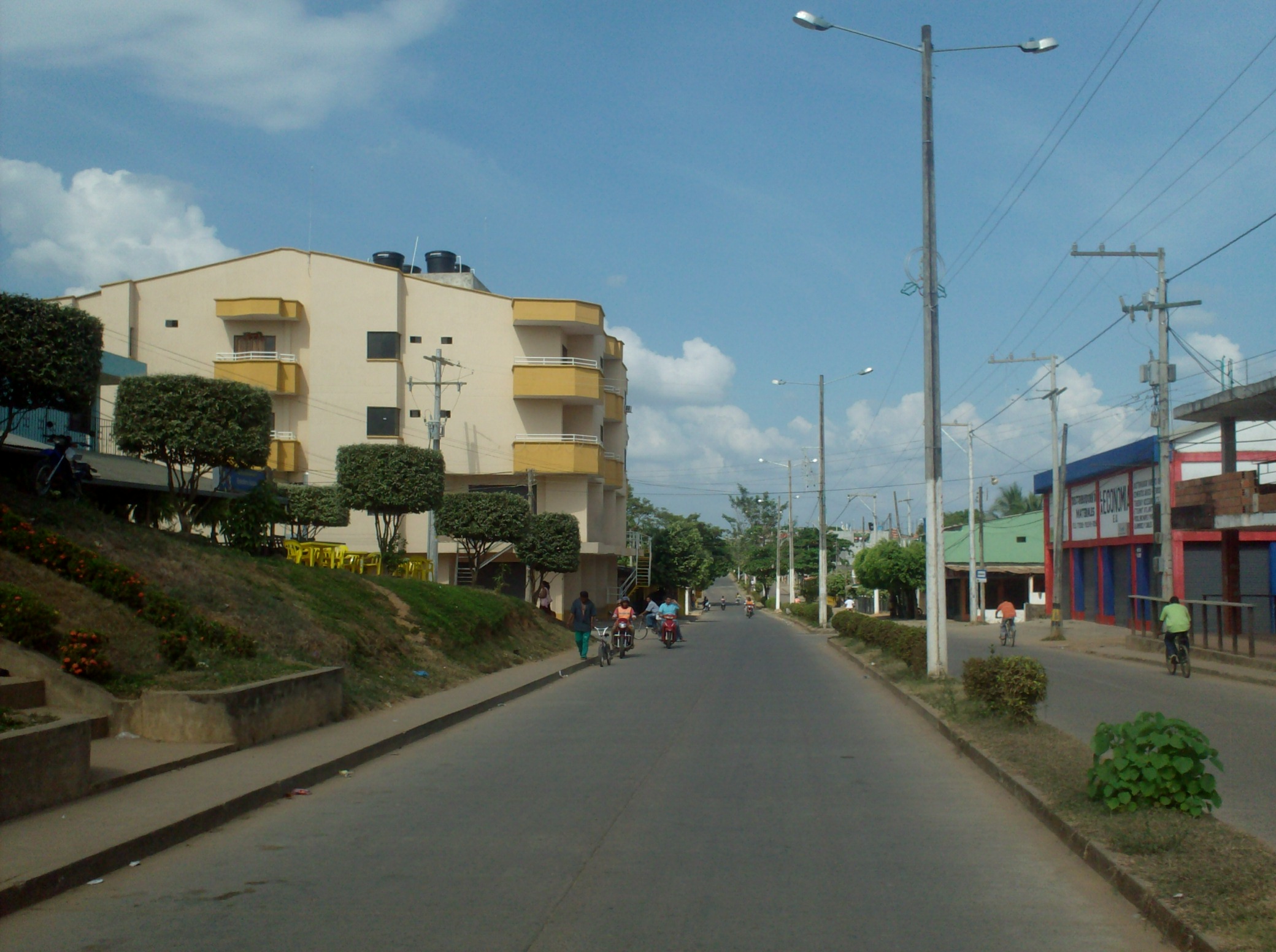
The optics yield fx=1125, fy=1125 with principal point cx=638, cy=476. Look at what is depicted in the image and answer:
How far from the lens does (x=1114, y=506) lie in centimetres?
4772

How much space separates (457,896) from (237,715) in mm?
5775

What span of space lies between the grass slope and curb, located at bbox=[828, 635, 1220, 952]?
786 centimetres

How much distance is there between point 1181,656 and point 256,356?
36414mm

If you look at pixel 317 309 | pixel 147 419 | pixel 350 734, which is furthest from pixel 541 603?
pixel 350 734

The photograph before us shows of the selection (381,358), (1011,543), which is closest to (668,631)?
(381,358)

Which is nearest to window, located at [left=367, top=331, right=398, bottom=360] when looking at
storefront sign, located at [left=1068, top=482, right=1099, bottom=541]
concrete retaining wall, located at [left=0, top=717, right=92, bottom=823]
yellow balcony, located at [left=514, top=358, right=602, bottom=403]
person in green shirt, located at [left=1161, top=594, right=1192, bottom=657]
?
yellow balcony, located at [left=514, top=358, right=602, bottom=403]

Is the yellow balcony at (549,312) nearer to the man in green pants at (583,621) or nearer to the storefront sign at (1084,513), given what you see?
the man in green pants at (583,621)

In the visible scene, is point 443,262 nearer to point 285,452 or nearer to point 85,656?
point 285,452

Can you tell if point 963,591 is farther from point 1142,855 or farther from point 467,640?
point 1142,855

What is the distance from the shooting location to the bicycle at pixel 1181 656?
2372 cm

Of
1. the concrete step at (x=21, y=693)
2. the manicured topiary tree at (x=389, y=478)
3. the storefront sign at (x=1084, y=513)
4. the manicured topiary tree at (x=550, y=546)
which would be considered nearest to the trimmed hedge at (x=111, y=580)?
the concrete step at (x=21, y=693)

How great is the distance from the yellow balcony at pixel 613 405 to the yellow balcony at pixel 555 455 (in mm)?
6517

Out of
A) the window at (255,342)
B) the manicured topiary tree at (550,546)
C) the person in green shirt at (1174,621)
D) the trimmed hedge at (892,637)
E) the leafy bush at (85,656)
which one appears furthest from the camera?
the window at (255,342)

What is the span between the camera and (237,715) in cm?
1139
